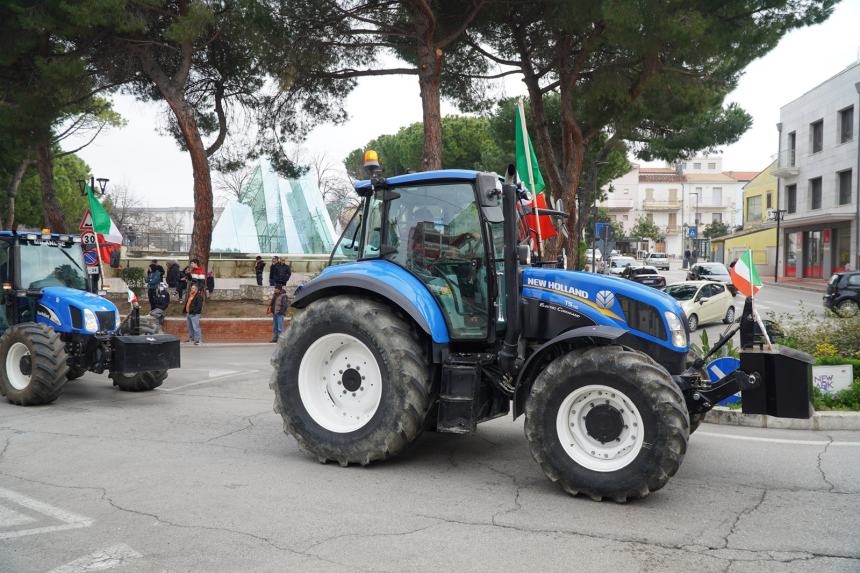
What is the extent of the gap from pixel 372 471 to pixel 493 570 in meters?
2.18

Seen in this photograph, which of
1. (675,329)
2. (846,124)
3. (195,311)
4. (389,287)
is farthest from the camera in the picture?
(846,124)

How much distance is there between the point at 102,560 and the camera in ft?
13.8

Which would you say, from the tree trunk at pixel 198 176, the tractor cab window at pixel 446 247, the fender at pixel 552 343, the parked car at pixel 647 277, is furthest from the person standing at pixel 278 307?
the parked car at pixel 647 277

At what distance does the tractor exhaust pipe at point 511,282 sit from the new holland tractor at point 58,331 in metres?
5.51

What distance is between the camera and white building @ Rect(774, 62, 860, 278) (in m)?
40.1

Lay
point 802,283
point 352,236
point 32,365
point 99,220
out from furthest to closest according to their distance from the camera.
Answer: point 802,283, point 99,220, point 32,365, point 352,236

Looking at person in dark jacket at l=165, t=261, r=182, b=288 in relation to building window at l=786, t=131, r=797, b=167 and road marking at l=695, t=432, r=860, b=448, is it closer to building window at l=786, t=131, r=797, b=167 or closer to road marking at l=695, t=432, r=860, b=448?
road marking at l=695, t=432, r=860, b=448

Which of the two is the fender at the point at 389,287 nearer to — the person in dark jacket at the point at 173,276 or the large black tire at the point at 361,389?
the large black tire at the point at 361,389

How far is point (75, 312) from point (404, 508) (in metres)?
6.42

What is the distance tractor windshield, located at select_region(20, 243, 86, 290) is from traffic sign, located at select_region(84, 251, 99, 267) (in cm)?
9

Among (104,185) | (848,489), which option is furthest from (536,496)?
(104,185)

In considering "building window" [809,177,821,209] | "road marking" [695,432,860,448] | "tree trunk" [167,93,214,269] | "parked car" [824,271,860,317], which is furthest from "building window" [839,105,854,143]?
"road marking" [695,432,860,448]

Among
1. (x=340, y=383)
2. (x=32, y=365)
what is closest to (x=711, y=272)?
(x=340, y=383)

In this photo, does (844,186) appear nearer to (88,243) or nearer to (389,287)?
(88,243)
